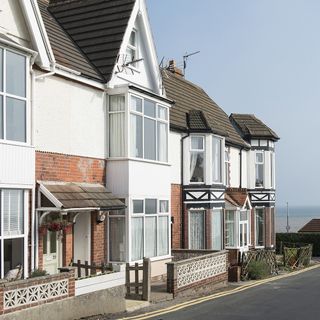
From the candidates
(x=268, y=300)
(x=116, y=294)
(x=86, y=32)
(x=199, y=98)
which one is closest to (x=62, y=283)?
(x=116, y=294)

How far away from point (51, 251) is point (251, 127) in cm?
2066

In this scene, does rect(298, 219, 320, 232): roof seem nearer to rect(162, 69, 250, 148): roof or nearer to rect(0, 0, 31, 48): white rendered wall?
rect(162, 69, 250, 148): roof

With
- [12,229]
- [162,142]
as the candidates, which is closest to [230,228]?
[162,142]

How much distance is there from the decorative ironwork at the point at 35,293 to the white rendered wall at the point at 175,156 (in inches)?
484

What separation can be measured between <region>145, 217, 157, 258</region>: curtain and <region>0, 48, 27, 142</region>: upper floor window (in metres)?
6.66

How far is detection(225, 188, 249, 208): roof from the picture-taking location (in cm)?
2842

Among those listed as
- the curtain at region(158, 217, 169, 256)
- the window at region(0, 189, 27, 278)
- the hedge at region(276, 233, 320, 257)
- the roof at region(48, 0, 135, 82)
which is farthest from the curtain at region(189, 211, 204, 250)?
the hedge at region(276, 233, 320, 257)

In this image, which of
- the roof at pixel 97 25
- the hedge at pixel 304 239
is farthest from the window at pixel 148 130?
the hedge at pixel 304 239

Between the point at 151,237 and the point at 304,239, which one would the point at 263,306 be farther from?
the point at 304,239

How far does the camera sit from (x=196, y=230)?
83.5 ft

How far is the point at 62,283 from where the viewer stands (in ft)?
40.1

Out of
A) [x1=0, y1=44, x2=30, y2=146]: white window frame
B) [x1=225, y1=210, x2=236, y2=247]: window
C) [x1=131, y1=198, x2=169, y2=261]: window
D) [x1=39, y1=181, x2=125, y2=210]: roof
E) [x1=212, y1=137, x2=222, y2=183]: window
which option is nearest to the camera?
[x1=0, y1=44, x2=30, y2=146]: white window frame

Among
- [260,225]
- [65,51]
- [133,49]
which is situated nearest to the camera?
[65,51]

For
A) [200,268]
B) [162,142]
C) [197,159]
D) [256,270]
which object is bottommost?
[256,270]
